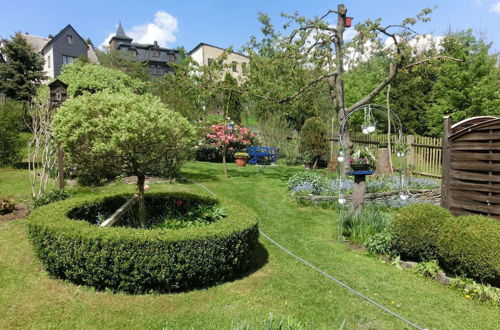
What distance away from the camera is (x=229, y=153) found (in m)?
17.2

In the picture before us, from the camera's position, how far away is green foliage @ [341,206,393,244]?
6125 mm

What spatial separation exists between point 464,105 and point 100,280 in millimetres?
17699

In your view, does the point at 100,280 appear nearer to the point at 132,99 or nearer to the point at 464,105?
the point at 132,99

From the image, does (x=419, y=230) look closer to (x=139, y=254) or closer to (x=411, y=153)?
(x=139, y=254)

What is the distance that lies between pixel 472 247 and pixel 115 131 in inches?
187

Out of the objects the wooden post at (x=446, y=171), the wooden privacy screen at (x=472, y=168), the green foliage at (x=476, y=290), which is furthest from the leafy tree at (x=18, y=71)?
the green foliage at (x=476, y=290)

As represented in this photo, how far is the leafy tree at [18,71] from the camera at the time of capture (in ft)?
76.5

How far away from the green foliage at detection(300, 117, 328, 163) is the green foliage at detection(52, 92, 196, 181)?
11206mm

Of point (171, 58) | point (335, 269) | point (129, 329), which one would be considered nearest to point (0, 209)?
point (129, 329)

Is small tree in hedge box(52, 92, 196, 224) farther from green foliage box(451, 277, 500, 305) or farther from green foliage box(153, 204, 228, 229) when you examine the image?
green foliage box(451, 277, 500, 305)

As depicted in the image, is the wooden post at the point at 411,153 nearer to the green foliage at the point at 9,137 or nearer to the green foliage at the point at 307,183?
the green foliage at the point at 307,183

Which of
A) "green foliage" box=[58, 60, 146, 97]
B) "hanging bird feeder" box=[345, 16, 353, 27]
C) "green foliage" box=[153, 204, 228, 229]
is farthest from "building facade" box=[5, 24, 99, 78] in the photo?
"green foliage" box=[153, 204, 228, 229]

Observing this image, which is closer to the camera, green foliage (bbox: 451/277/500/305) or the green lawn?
the green lawn

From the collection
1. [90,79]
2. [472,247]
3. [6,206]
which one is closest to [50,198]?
[6,206]
